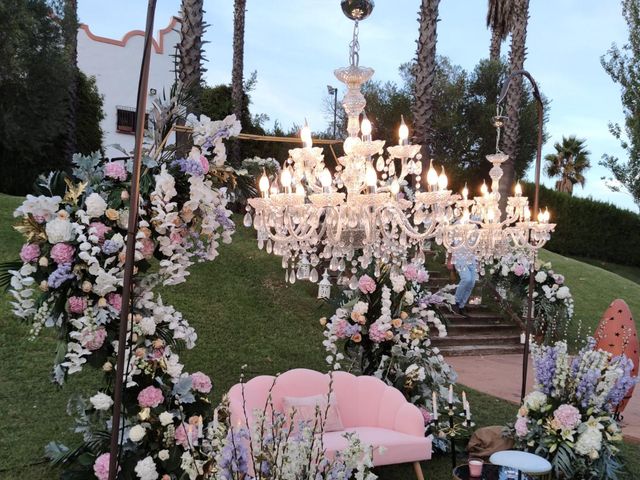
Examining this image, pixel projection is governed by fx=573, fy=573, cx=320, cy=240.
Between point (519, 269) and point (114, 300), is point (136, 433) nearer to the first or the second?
point (114, 300)

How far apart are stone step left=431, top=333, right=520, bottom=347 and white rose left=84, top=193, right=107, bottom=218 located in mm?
8003

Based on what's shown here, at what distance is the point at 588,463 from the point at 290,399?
107 inches

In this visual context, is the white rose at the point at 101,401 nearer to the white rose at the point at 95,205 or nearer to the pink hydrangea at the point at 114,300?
the pink hydrangea at the point at 114,300

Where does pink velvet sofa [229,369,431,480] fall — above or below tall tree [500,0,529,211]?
below

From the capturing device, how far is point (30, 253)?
3.89 metres

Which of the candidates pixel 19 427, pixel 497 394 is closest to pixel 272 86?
pixel 497 394

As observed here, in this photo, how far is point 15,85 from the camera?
13.7 meters

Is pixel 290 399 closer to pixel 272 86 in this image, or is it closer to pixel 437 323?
pixel 437 323

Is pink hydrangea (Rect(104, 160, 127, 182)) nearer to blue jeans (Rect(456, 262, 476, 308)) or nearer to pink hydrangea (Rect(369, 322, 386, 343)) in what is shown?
pink hydrangea (Rect(369, 322, 386, 343))

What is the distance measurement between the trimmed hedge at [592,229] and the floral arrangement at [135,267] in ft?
→ 71.7

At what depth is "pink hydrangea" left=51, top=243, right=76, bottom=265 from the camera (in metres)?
3.82

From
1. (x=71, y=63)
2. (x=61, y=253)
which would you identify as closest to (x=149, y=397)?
(x=61, y=253)

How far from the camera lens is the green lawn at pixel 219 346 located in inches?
227

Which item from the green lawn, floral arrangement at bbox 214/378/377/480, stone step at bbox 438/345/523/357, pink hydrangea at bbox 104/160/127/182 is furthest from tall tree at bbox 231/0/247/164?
floral arrangement at bbox 214/378/377/480
